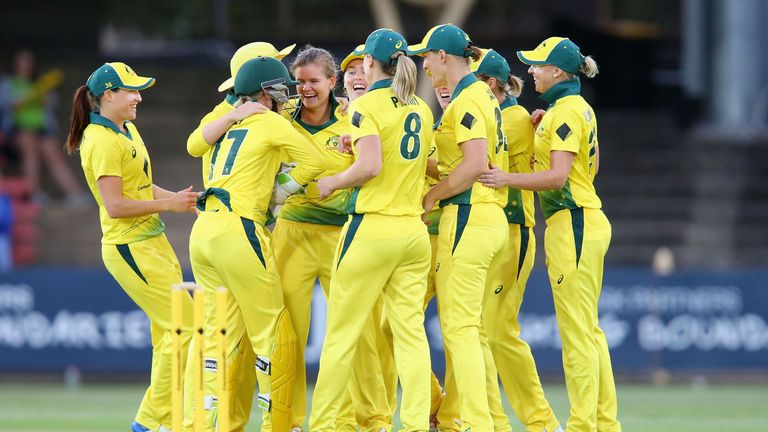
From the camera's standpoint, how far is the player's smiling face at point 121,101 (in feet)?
30.5

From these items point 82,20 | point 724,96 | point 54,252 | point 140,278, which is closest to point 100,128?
point 140,278

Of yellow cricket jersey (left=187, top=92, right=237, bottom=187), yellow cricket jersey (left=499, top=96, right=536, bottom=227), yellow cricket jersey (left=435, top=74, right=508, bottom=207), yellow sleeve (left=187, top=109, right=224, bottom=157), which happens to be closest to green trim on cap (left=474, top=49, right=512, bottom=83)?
yellow cricket jersey (left=499, top=96, right=536, bottom=227)

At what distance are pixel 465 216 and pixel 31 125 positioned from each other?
13.0 metres

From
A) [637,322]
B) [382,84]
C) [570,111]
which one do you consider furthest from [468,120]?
[637,322]

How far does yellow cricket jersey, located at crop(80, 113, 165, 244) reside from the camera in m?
9.12

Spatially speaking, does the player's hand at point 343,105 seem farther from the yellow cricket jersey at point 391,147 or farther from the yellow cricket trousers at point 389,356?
the yellow cricket trousers at point 389,356

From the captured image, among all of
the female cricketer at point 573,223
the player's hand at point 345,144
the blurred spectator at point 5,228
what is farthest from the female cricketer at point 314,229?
the blurred spectator at point 5,228

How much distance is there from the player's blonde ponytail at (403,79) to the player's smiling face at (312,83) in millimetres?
818

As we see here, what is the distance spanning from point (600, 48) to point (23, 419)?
13.3 meters

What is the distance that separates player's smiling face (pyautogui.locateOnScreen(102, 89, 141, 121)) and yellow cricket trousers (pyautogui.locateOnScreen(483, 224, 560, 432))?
2.86 meters

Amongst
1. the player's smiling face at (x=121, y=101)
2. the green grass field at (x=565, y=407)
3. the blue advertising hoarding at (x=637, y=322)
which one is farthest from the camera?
the blue advertising hoarding at (x=637, y=322)

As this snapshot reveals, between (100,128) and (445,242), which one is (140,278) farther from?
(445,242)

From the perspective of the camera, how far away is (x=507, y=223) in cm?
905

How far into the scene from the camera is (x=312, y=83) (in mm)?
9203
